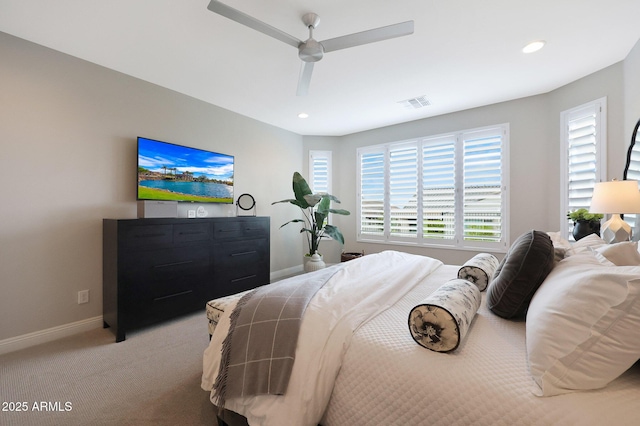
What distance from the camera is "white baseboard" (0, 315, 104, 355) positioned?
221cm

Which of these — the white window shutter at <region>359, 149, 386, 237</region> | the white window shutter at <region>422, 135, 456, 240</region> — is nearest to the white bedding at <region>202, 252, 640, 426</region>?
the white window shutter at <region>422, 135, 456, 240</region>

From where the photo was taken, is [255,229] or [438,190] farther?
[438,190]

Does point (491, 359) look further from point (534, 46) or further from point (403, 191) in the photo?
point (403, 191)

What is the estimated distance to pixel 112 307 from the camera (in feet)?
8.18

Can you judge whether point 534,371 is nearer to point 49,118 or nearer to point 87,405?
point 87,405

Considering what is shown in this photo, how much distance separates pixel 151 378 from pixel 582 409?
7.53 feet

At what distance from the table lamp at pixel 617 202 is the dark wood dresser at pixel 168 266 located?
3428mm

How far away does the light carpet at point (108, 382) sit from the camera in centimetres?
153

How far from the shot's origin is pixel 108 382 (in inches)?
71.6

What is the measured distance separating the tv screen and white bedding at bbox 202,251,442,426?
2166 mm

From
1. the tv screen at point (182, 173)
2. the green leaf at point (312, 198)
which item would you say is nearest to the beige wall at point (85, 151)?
the tv screen at point (182, 173)

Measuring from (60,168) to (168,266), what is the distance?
4.28 ft

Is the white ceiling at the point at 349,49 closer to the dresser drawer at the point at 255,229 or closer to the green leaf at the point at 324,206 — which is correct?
the green leaf at the point at 324,206

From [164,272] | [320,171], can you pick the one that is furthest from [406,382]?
[320,171]
